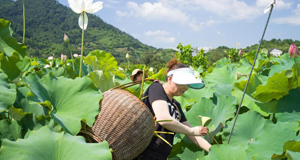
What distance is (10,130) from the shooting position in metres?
0.85

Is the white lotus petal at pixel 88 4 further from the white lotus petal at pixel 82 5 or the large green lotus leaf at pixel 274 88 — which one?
the large green lotus leaf at pixel 274 88

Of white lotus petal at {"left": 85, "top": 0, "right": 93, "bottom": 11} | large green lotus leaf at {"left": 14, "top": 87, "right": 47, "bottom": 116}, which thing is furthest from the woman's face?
large green lotus leaf at {"left": 14, "top": 87, "right": 47, "bottom": 116}

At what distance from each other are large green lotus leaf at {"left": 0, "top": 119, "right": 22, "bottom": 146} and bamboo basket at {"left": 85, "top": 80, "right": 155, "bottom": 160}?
1.00ft

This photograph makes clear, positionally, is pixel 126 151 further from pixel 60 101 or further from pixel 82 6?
pixel 82 6

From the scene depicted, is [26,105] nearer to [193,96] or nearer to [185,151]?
[185,151]

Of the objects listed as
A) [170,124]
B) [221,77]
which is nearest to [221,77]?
[221,77]

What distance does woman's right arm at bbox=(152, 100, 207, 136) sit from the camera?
1.39 metres

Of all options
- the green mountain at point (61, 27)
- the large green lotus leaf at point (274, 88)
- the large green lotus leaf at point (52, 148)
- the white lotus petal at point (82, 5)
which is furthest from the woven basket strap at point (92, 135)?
the green mountain at point (61, 27)

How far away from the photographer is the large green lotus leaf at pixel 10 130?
0.84m

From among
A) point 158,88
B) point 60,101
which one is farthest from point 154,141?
point 60,101

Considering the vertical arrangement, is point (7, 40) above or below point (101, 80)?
above

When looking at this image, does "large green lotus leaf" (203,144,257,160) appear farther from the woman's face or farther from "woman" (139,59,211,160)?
the woman's face

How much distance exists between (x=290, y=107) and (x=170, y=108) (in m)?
0.75

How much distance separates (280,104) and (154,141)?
833mm
